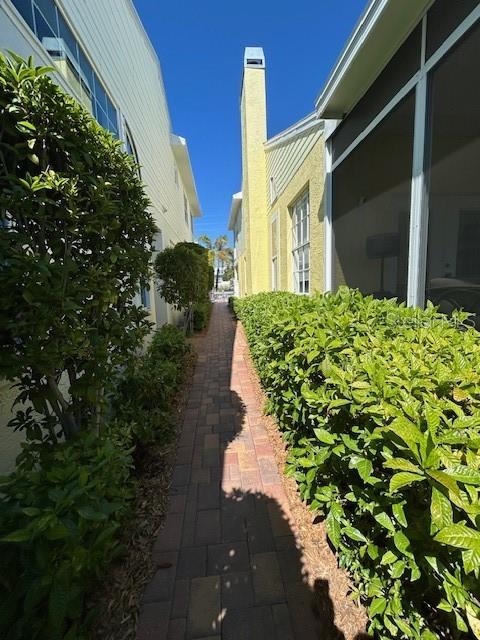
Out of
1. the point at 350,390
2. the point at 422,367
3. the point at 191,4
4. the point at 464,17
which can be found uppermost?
the point at 191,4

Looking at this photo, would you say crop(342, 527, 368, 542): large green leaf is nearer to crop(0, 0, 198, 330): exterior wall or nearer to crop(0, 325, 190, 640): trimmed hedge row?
crop(0, 325, 190, 640): trimmed hedge row

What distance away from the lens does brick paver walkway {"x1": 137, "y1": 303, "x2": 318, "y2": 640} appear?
1.56 m

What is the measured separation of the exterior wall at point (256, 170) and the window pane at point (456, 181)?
5.26m

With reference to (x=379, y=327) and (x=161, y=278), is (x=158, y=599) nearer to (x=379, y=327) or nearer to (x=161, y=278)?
(x=379, y=327)

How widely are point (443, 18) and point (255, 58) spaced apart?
28.5 ft

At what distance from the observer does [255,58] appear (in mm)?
8930

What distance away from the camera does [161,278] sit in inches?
300

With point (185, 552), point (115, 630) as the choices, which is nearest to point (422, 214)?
point (185, 552)

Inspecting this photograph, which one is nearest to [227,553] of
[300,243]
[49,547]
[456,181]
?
[49,547]

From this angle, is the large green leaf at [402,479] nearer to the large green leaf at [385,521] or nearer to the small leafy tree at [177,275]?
the large green leaf at [385,521]

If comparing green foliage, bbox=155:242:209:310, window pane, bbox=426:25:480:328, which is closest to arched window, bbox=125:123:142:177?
A: green foliage, bbox=155:242:209:310

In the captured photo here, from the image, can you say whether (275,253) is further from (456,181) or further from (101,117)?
(101,117)

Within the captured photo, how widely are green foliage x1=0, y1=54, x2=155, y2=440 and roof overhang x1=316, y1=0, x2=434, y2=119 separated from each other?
266 centimetres

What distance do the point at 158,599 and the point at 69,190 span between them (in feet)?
7.95
